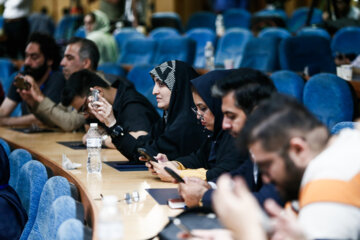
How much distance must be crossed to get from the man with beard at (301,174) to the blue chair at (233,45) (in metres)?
5.64

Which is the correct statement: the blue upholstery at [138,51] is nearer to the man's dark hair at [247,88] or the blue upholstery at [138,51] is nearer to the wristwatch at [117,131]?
the wristwatch at [117,131]

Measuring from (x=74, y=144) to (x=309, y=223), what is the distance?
2.76 m

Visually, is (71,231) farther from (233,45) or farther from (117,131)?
(233,45)

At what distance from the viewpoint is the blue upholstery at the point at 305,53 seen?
18.1 ft

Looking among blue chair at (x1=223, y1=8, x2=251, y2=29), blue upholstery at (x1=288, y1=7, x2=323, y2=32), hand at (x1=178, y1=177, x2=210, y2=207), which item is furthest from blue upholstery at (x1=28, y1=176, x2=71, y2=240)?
blue chair at (x1=223, y1=8, x2=251, y2=29)

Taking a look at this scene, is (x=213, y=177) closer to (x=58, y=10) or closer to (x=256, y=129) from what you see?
(x=256, y=129)

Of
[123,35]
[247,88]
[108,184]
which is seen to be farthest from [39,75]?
[123,35]

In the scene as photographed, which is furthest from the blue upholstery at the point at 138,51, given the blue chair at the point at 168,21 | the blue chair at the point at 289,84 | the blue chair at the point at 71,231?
the blue chair at the point at 71,231

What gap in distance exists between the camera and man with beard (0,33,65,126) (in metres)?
4.99

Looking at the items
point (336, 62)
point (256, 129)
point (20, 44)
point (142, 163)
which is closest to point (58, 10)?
point (20, 44)

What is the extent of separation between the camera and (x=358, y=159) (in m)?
1.51

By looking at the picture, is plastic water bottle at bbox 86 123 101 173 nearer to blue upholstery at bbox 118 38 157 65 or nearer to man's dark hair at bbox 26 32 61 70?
man's dark hair at bbox 26 32 61 70

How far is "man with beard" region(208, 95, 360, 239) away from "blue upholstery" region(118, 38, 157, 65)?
5.91m

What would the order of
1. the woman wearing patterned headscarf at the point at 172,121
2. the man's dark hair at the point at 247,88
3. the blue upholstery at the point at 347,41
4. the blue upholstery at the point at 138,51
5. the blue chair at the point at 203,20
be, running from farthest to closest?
1. the blue chair at the point at 203,20
2. the blue upholstery at the point at 138,51
3. the blue upholstery at the point at 347,41
4. the woman wearing patterned headscarf at the point at 172,121
5. the man's dark hair at the point at 247,88
